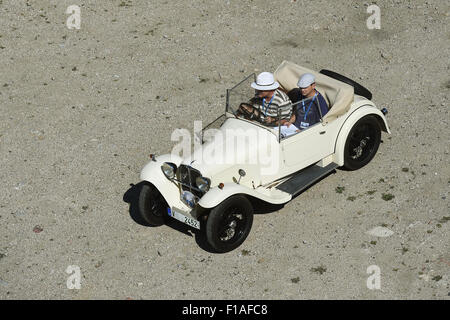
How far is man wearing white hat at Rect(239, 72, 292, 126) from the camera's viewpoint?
30.8 ft

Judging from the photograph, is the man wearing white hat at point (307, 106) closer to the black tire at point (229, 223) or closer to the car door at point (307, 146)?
the car door at point (307, 146)

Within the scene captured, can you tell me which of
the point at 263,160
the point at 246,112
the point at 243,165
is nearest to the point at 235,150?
the point at 243,165

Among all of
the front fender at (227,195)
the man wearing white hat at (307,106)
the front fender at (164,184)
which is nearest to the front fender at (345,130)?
the man wearing white hat at (307,106)

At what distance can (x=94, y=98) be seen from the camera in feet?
43.0

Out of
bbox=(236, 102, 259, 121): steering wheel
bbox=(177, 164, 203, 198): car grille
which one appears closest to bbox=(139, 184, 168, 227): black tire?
bbox=(177, 164, 203, 198): car grille

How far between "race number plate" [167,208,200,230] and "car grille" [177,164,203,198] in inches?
16.3

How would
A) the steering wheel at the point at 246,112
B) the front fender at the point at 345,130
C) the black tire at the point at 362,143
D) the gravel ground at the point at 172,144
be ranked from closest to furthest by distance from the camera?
the gravel ground at the point at 172,144
the steering wheel at the point at 246,112
the front fender at the point at 345,130
the black tire at the point at 362,143

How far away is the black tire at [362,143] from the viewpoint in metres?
10.2

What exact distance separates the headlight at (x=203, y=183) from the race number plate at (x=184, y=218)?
18.1 inches

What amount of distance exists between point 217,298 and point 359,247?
7.28 ft

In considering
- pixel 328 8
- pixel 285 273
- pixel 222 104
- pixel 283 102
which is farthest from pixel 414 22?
pixel 285 273

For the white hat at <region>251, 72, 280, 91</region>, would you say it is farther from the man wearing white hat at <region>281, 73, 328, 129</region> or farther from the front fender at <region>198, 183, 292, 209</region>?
the front fender at <region>198, 183, 292, 209</region>

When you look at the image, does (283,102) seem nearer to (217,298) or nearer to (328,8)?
(217,298)

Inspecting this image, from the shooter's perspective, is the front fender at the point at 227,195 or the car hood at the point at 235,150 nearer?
the front fender at the point at 227,195
